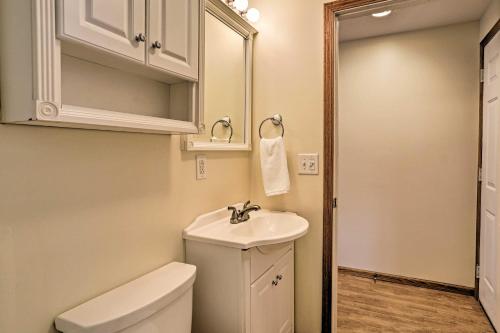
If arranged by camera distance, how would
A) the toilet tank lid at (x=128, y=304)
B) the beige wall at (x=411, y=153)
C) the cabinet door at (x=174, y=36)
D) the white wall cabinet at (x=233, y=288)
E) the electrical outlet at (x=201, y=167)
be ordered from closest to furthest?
the toilet tank lid at (x=128, y=304) → the cabinet door at (x=174, y=36) → the white wall cabinet at (x=233, y=288) → the electrical outlet at (x=201, y=167) → the beige wall at (x=411, y=153)

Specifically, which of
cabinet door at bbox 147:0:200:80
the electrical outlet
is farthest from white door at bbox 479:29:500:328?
cabinet door at bbox 147:0:200:80

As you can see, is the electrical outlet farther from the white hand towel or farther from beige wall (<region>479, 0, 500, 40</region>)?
beige wall (<region>479, 0, 500, 40</region>)

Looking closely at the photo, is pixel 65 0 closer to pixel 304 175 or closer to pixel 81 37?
pixel 81 37

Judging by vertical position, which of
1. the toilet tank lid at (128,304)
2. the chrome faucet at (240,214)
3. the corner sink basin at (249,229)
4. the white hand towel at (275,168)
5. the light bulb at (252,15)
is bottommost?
the toilet tank lid at (128,304)

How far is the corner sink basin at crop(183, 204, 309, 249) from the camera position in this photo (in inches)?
51.6

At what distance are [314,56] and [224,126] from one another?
2.21ft

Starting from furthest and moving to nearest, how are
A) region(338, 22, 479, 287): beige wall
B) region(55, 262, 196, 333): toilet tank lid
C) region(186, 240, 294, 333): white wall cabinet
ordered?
region(338, 22, 479, 287): beige wall, region(186, 240, 294, 333): white wall cabinet, region(55, 262, 196, 333): toilet tank lid

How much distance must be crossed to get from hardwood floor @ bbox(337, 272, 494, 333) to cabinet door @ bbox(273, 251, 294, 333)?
562 millimetres

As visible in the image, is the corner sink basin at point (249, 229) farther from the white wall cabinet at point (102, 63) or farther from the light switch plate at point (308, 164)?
the white wall cabinet at point (102, 63)

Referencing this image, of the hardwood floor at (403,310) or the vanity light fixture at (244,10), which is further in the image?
the hardwood floor at (403,310)

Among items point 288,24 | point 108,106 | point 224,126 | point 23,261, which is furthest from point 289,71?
point 23,261

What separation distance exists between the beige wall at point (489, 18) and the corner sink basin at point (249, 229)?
192 centimetres

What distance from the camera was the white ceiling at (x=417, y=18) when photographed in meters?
2.22

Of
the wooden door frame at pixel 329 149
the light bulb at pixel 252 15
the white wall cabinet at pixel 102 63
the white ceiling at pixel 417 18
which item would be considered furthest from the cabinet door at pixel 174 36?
the white ceiling at pixel 417 18
